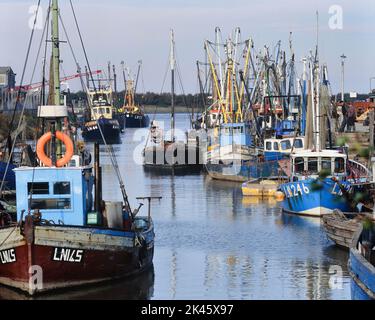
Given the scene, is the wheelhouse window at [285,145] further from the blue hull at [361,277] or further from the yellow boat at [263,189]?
the blue hull at [361,277]

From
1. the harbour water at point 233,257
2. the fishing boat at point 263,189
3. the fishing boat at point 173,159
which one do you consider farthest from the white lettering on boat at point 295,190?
the fishing boat at point 173,159

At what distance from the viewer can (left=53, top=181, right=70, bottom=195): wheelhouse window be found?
2605 cm

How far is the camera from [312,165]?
133 feet

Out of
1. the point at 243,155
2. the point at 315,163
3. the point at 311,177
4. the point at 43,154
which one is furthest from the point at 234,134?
the point at 43,154

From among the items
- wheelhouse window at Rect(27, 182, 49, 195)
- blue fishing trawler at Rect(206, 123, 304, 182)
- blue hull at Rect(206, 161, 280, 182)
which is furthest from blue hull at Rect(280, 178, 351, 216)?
wheelhouse window at Rect(27, 182, 49, 195)

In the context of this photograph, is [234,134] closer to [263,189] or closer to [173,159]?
[173,159]

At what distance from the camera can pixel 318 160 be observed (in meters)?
40.2

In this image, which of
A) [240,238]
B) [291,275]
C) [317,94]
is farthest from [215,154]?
[291,275]

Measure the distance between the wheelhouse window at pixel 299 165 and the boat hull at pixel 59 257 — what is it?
15.4 m

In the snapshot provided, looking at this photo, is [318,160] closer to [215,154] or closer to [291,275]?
[291,275]

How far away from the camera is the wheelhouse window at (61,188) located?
26053 mm

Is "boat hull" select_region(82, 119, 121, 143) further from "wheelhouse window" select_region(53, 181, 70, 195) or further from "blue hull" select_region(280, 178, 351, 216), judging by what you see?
"wheelhouse window" select_region(53, 181, 70, 195)

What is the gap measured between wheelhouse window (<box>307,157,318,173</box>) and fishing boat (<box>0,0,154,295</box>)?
44.2 ft

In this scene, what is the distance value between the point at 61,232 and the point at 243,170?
34635mm
